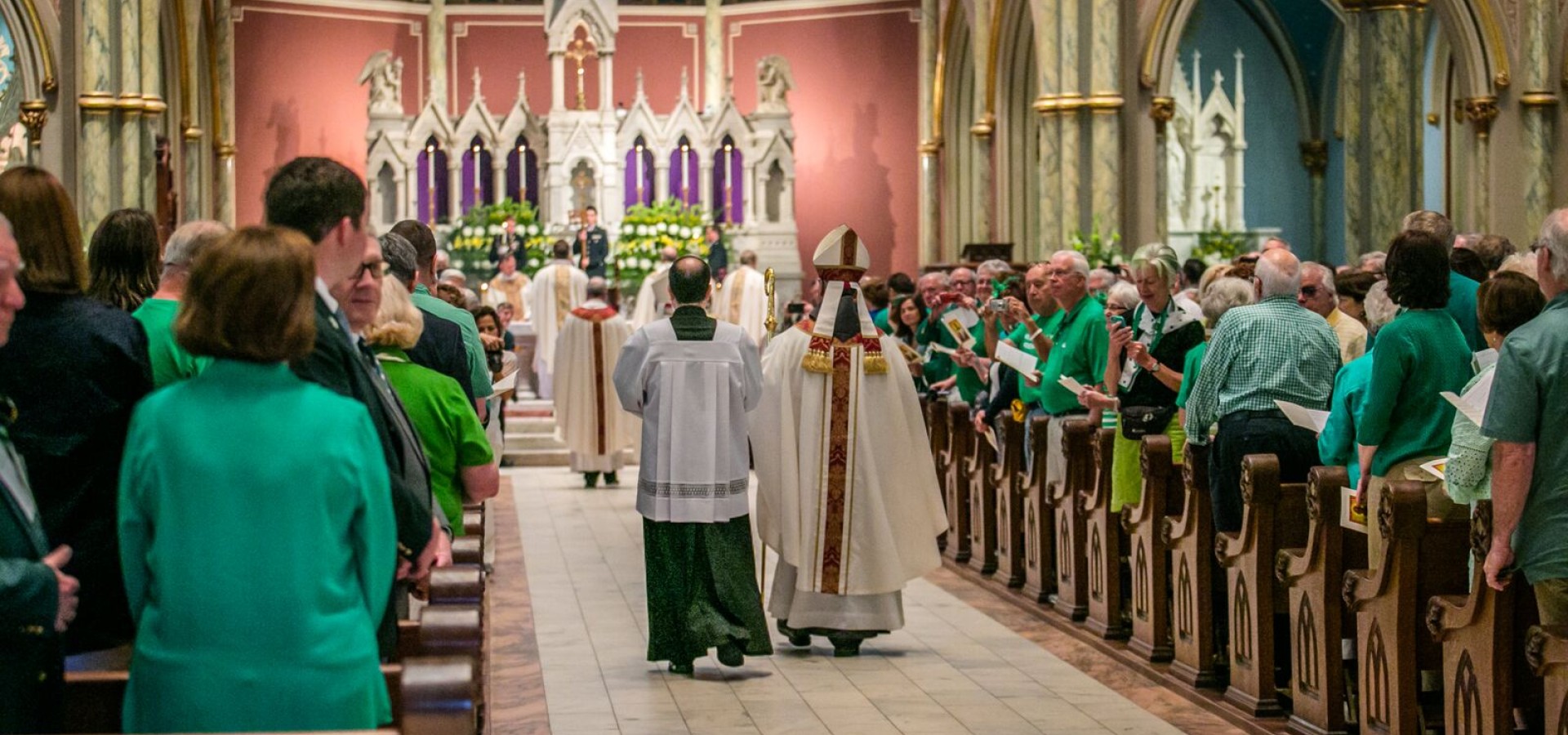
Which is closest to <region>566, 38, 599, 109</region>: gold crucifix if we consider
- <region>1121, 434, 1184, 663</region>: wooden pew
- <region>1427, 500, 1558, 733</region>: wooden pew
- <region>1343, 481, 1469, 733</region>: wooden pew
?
<region>1121, 434, 1184, 663</region>: wooden pew

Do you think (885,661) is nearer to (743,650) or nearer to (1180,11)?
(743,650)

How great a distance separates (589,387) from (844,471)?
7.28 m

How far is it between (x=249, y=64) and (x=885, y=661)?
57.7 ft

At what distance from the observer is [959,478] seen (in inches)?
412

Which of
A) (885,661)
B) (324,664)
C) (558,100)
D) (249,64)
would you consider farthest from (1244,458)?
(249,64)

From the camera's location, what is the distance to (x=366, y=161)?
22.6 meters

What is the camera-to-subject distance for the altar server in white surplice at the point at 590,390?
14.9m

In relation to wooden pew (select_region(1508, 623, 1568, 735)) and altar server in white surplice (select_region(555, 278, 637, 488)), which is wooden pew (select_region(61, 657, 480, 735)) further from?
altar server in white surplice (select_region(555, 278, 637, 488))

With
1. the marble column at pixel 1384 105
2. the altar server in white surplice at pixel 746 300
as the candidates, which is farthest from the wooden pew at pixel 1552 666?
the altar server in white surplice at pixel 746 300

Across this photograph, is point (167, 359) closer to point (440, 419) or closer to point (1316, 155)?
point (440, 419)

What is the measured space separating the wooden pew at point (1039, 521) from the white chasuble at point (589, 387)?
247 inches

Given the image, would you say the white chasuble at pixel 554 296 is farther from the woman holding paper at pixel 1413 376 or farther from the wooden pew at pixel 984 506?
the woman holding paper at pixel 1413 376

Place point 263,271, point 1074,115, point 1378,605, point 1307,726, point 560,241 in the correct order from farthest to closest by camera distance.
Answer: point 560,241, point 1074,115, point 1307,726, point 1378,605, point 263,271

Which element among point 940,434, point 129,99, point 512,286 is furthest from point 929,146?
point 940,434
